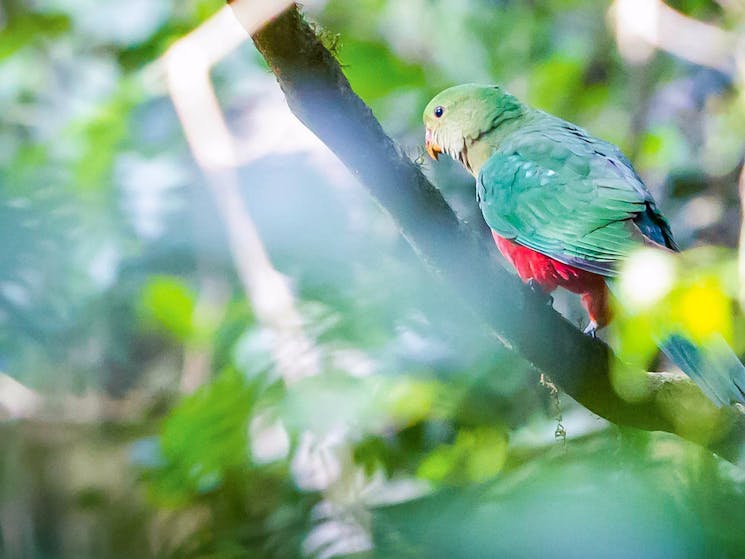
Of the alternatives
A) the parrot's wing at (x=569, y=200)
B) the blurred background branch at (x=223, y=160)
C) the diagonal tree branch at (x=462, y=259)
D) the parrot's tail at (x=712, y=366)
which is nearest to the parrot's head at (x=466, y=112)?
the parrot's wing at (x=569, y=200)

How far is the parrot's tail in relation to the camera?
2203 millimetres

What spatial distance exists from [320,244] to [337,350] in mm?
732

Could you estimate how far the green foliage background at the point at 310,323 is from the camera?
2195 millimetres

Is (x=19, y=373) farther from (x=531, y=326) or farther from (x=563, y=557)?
(x=563, y=557)

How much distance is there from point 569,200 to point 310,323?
916mm

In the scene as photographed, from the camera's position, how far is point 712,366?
2.24 m

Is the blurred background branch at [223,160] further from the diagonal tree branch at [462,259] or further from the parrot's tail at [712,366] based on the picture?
the parrot's tail at [712,366]

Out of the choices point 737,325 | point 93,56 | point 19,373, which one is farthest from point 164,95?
point 737,325

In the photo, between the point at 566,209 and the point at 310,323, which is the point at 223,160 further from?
the point at 566,209

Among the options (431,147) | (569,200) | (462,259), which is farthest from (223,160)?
(462,259)

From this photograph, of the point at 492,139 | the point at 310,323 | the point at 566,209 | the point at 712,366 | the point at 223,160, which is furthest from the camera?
the point at 223,160

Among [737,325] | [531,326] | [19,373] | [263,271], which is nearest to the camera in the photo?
[531,326]

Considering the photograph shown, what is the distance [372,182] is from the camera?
189 cm

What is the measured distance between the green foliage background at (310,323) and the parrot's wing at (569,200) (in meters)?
0.27
